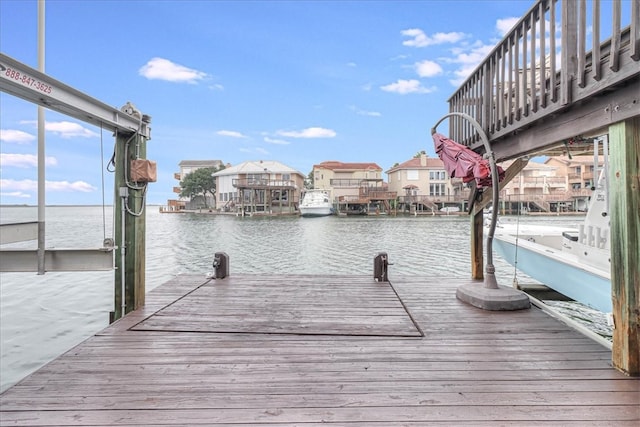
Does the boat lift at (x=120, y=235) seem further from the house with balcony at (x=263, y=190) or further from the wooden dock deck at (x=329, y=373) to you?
the house with balcony at (x=263, y=190)

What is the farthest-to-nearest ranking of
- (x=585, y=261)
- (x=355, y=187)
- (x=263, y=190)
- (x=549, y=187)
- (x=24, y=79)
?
(x=355, y=187), (x=263, y=190), (x=549, y=187), (x=585, y=261), (x=24, y=79)

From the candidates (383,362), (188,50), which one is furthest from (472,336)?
(188,50)

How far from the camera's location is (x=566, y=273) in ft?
16.3

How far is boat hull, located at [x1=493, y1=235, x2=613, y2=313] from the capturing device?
4223 mm

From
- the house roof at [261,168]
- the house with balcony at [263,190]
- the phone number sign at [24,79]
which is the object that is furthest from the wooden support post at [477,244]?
the house roof at [261,168]

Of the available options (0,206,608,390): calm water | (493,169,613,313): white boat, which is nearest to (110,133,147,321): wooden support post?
(0,206,608,390): calm water

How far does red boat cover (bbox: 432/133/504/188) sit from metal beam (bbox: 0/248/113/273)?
387cm

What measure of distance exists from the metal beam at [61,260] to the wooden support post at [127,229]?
0.44 feet

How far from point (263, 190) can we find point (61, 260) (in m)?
40.1

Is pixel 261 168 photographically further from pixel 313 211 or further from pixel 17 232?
pixel 17 232

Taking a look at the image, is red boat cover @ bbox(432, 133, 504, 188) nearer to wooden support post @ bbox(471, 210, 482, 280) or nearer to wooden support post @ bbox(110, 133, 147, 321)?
wooden support post @ bbox(471, 210, 482, 280)

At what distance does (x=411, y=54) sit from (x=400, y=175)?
679 inches

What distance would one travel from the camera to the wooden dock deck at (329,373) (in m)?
1.84

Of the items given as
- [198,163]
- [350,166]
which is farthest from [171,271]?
[198,163]
